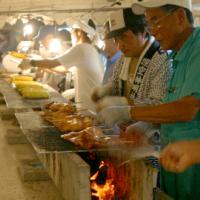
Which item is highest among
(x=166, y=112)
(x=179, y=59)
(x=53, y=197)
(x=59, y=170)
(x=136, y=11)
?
(x=136, y=11)

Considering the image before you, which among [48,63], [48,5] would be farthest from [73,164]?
[48,5]

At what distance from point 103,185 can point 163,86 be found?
728 millimetres

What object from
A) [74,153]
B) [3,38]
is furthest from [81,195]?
[3,38]

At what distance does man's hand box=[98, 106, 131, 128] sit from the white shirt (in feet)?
5.05

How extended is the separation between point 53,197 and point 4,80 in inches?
153

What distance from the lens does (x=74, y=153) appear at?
220 cm

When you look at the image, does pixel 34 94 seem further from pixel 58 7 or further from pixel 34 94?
pixel 58 7

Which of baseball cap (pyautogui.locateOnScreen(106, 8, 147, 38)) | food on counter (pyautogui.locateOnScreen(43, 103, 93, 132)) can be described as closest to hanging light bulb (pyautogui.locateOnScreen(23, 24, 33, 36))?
food on counter (pyautogui.locateOnScreen(43, 103, 93, 132))

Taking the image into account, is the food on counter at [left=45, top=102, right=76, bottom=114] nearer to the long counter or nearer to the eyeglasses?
the long counter

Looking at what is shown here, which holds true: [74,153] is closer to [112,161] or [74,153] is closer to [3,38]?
[112,161]

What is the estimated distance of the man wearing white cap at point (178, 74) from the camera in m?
1.76

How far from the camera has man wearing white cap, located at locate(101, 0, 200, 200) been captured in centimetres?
176

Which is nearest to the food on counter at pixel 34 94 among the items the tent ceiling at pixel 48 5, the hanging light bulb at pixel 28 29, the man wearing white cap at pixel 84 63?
the man wearing white cap at pixel 84 63

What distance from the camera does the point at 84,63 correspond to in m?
4.24
